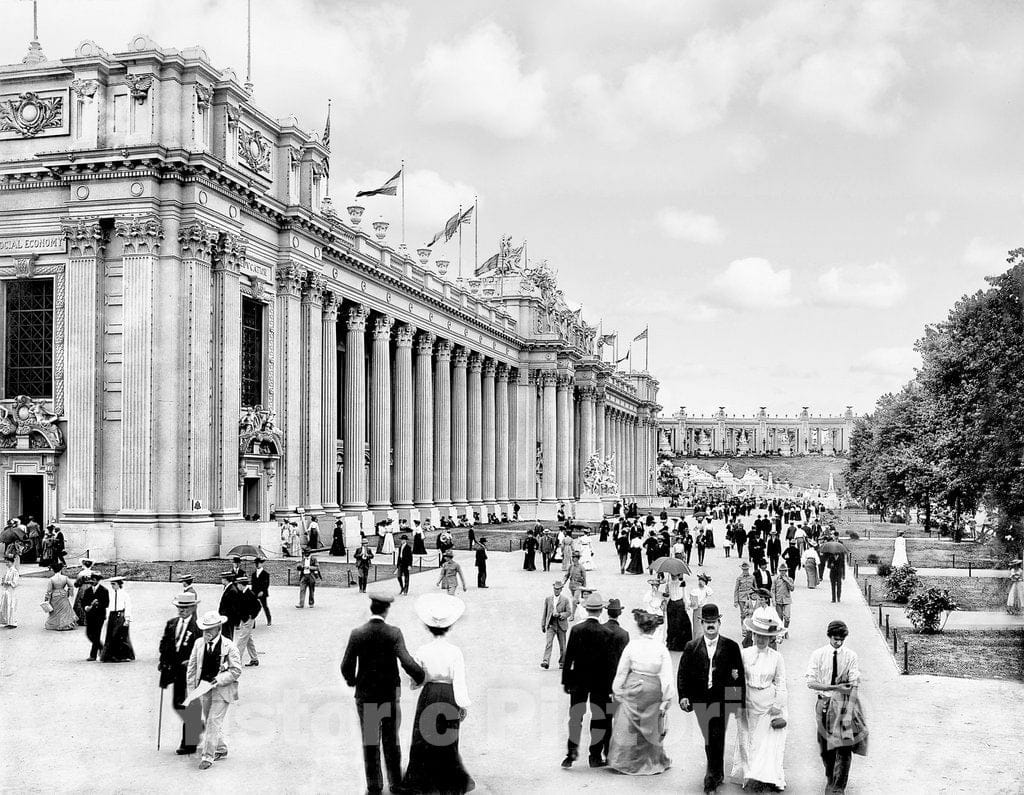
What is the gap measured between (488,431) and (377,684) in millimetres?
68127

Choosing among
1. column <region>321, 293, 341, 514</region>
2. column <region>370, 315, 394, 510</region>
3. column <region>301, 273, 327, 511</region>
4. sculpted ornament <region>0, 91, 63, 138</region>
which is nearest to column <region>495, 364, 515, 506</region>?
column <region>370, 315, 394, 510</region>

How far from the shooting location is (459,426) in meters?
71.3

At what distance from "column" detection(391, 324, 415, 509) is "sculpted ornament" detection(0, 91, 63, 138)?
24.2 meters

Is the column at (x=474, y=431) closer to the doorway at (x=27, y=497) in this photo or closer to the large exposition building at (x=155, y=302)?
the large exposition building at (x=155, y=302)

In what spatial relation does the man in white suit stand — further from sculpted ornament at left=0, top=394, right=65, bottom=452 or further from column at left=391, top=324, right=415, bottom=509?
column at left=391, top=324, right=415, bottom=509

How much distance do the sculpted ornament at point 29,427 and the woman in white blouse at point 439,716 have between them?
31.1 metres

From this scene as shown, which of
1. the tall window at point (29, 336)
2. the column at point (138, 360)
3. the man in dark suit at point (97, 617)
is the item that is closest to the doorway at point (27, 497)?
the tall window at point (29, 336)

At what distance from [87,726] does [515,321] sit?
7372 centimetres

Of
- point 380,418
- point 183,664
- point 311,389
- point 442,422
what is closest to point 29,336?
point 311,389

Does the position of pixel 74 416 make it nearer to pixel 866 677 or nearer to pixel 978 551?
pixel 866 677

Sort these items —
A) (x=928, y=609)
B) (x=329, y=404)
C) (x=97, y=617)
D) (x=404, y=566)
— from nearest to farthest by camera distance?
(x=97, y=617), (x=928, y=609), (x=404, y=566), (x=329, y=404)

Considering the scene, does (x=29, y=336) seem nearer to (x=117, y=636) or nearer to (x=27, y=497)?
(x=27, y=497)

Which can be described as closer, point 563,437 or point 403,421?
point 403,421

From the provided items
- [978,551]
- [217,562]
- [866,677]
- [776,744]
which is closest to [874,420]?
[978,551]
